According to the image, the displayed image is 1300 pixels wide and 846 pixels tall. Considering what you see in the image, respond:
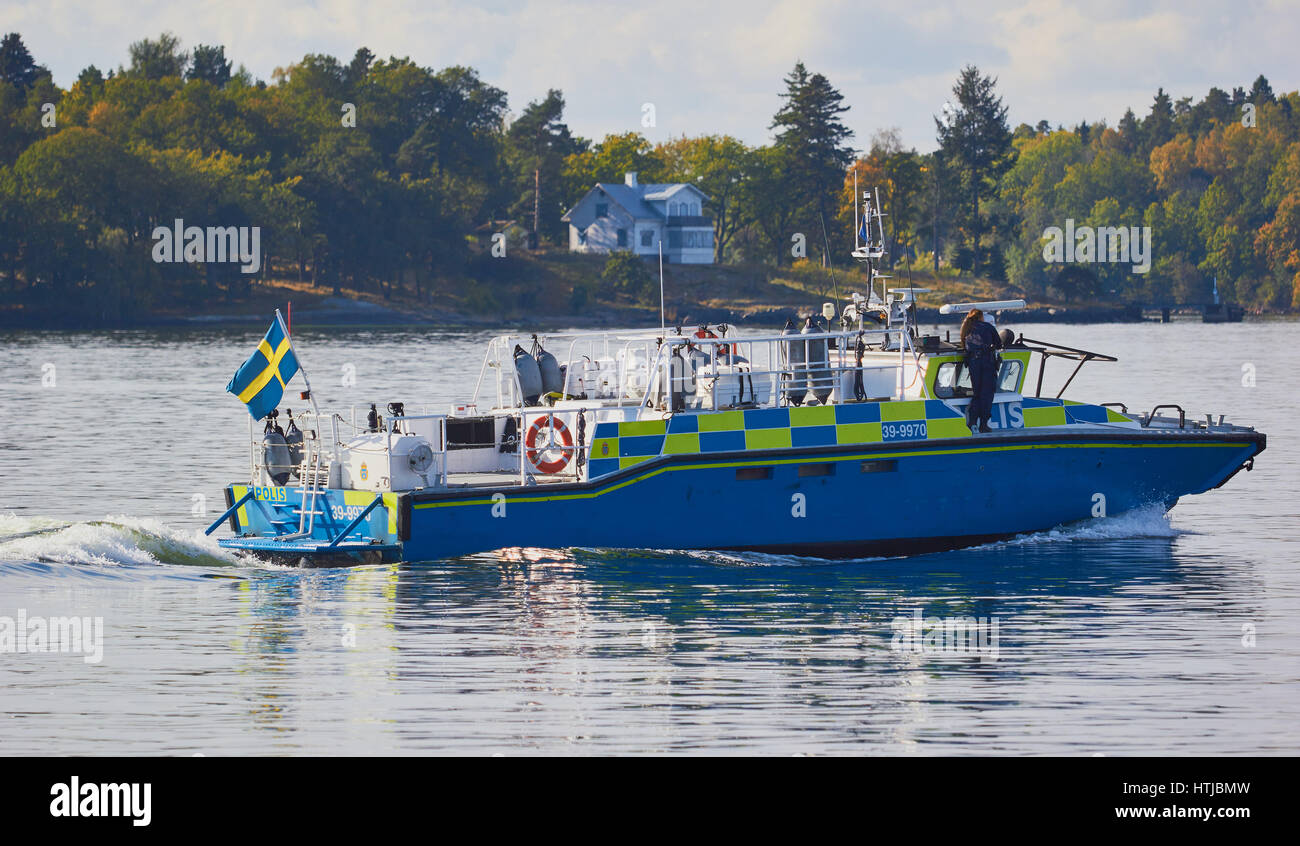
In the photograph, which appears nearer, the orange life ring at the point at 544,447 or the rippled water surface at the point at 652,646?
the rippled water surface at the point at 652,646

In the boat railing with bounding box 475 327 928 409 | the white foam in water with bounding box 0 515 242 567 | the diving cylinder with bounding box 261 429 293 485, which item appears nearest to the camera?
the white foam in water with bounding box 0 515 242 567

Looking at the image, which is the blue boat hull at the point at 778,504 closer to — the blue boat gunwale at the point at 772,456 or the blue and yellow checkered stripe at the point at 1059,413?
the blue boat gunwale at the point at 772,456

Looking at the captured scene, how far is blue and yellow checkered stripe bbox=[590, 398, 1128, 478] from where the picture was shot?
17969mm

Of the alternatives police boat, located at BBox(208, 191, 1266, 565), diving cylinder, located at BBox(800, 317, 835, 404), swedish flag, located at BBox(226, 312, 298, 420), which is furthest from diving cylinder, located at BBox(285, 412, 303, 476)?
diving cylinder, located at BBox(800, 317, 835, 404)

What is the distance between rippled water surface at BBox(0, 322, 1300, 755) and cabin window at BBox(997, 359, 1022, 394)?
1132mm

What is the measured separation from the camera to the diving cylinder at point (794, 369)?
1897cm

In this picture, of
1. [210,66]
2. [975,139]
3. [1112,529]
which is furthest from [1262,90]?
[1112,529]

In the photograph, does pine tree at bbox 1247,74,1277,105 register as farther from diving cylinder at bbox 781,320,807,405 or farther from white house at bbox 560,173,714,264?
diving cylinder at bbox 781,320,807,405

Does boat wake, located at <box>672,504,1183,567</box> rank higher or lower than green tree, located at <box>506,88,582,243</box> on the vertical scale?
lower

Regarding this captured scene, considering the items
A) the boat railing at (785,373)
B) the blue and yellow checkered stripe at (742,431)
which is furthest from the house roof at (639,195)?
the blue and yellow checkered stripe at (742,431)

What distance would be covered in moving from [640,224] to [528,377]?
9906cm

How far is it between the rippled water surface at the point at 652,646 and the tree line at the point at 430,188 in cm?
6162

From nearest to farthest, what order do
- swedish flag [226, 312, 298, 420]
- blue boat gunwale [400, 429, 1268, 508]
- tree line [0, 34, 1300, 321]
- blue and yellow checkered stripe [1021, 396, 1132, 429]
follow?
1. blue boat gunwale [400, 429, 1268, 508]
2. swedish flag [226, 312, 298, 420]
3. blue and yellow checkered stripe [1021, 396, 1132, 429]
4. tree line [0, 34, 1300, 321]

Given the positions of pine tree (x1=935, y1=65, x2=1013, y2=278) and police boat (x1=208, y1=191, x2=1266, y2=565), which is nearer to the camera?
police boat (x1=208, y1=191, x2=1266, y2=565)
